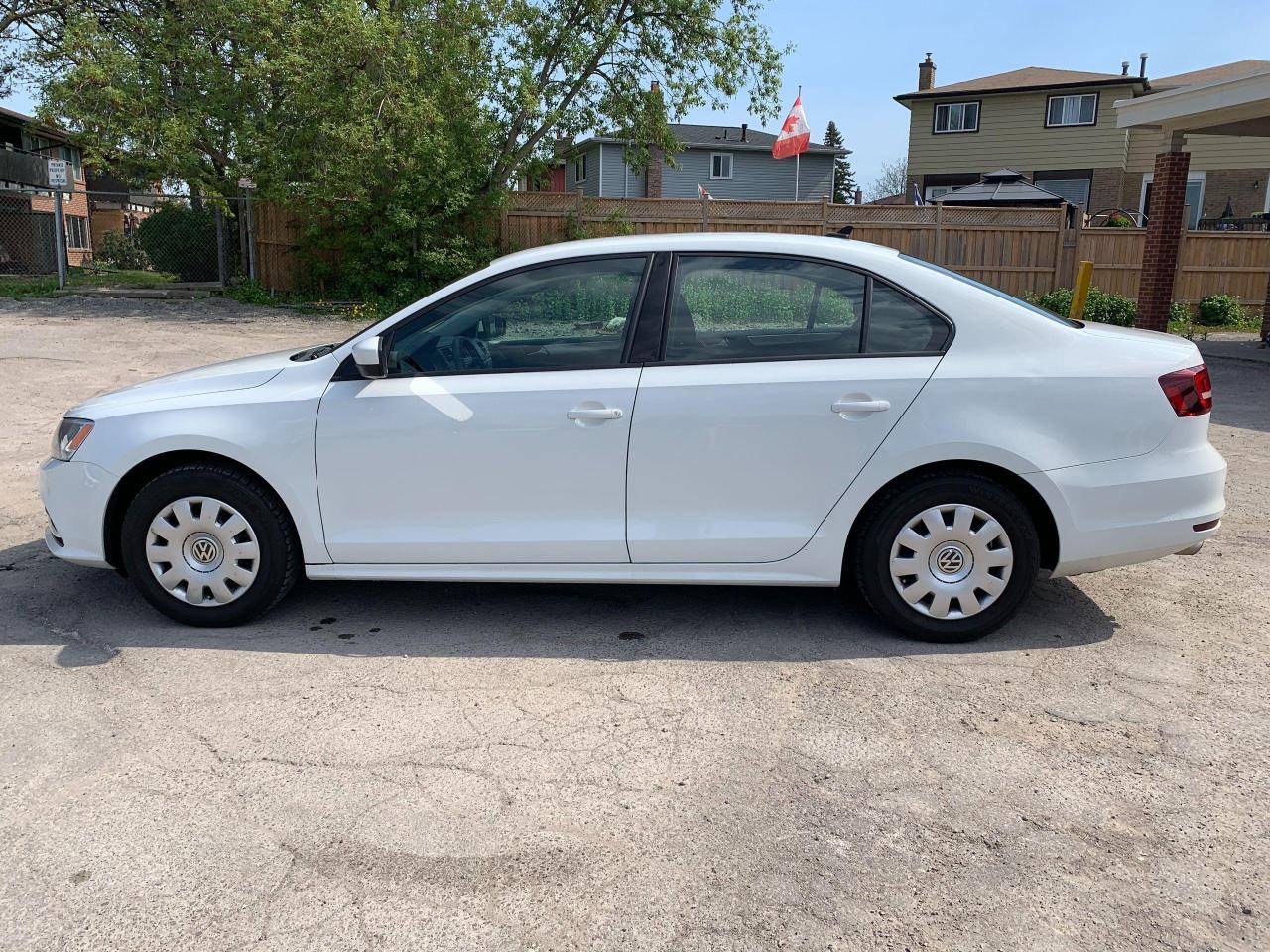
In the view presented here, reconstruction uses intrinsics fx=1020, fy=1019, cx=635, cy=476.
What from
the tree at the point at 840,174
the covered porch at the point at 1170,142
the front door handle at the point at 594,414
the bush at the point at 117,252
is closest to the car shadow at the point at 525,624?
the front door handle at the point at 594,414

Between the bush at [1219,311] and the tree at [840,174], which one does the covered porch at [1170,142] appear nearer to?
the bush at [1219,311]

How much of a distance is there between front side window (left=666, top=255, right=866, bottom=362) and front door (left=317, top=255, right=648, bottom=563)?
0.24 metres

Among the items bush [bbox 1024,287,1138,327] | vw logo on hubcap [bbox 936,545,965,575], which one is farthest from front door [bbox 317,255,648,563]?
bush [bbox 1024,287,1138,327]

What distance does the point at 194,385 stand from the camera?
181 inches

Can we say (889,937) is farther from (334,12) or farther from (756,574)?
(334,12)

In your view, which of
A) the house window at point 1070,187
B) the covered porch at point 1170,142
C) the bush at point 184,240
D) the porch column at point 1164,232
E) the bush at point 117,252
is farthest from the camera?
the house window at point 1070,187

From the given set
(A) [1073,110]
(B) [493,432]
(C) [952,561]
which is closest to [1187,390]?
(C) [952,561]

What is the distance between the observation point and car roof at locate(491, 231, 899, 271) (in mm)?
4453

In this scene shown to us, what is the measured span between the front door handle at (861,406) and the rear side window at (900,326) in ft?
0.82

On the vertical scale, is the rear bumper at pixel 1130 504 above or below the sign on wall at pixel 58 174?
below

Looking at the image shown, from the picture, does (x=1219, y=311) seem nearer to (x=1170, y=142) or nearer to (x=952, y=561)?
(x=1170, y=142)

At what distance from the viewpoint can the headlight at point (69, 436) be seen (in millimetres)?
4547

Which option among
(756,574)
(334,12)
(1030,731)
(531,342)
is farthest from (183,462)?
(334,12)

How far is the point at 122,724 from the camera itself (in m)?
3.71
